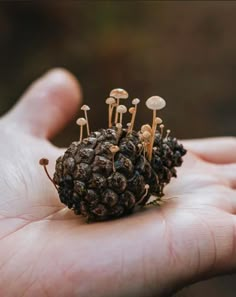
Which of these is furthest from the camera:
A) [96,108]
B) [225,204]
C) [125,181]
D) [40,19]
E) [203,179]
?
[40,19]

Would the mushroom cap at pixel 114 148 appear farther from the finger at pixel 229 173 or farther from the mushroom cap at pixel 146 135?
the finger at pixel 229 173

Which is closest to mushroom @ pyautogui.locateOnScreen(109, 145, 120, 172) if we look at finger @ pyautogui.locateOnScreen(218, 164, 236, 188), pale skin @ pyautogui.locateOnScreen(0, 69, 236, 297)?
pale skin @ pyautogui.locateOnScreen(0, 69, 236, 297)

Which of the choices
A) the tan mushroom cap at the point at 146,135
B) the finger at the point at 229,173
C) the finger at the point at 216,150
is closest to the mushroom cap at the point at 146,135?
the tan mushroom cap at the point at 146,135

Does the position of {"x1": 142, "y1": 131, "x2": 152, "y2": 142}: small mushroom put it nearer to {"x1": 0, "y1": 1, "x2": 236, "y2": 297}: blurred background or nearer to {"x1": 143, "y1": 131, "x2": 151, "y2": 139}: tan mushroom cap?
{"x1": 143, "y1": 131, "x2": 151, "y2": 139}: tan mushroom cap

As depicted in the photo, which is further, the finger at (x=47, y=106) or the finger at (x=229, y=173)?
the finger at (x=47, y=106)

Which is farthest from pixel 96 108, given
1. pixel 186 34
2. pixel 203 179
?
pixel 203 179

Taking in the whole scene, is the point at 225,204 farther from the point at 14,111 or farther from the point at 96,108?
the point at 96,108
